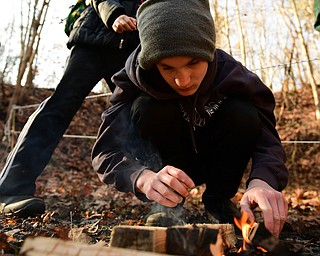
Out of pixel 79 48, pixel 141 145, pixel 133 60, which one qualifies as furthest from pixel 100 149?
pixel 79 48

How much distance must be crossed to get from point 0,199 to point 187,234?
1.78 meters

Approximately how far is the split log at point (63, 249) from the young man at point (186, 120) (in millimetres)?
563

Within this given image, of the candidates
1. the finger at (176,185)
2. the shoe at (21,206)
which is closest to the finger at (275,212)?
the finger at (176,185)

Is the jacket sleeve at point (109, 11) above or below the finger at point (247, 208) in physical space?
above

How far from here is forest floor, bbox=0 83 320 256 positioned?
195 cm

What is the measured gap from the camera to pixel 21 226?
80.1 inches

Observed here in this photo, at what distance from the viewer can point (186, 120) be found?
7.12 ft

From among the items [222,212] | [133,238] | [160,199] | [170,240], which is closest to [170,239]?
Result: [170,240]

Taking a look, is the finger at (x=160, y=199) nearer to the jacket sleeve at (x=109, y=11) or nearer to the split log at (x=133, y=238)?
the split log at (x=133, y=238)

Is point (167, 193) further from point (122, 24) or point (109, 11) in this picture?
point (109, 11)

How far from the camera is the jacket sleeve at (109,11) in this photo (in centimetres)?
269

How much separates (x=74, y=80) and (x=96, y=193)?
7.88ft

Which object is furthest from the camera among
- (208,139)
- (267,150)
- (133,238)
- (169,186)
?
(208,139)

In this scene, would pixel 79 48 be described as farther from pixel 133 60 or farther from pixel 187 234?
pixel 187 234
